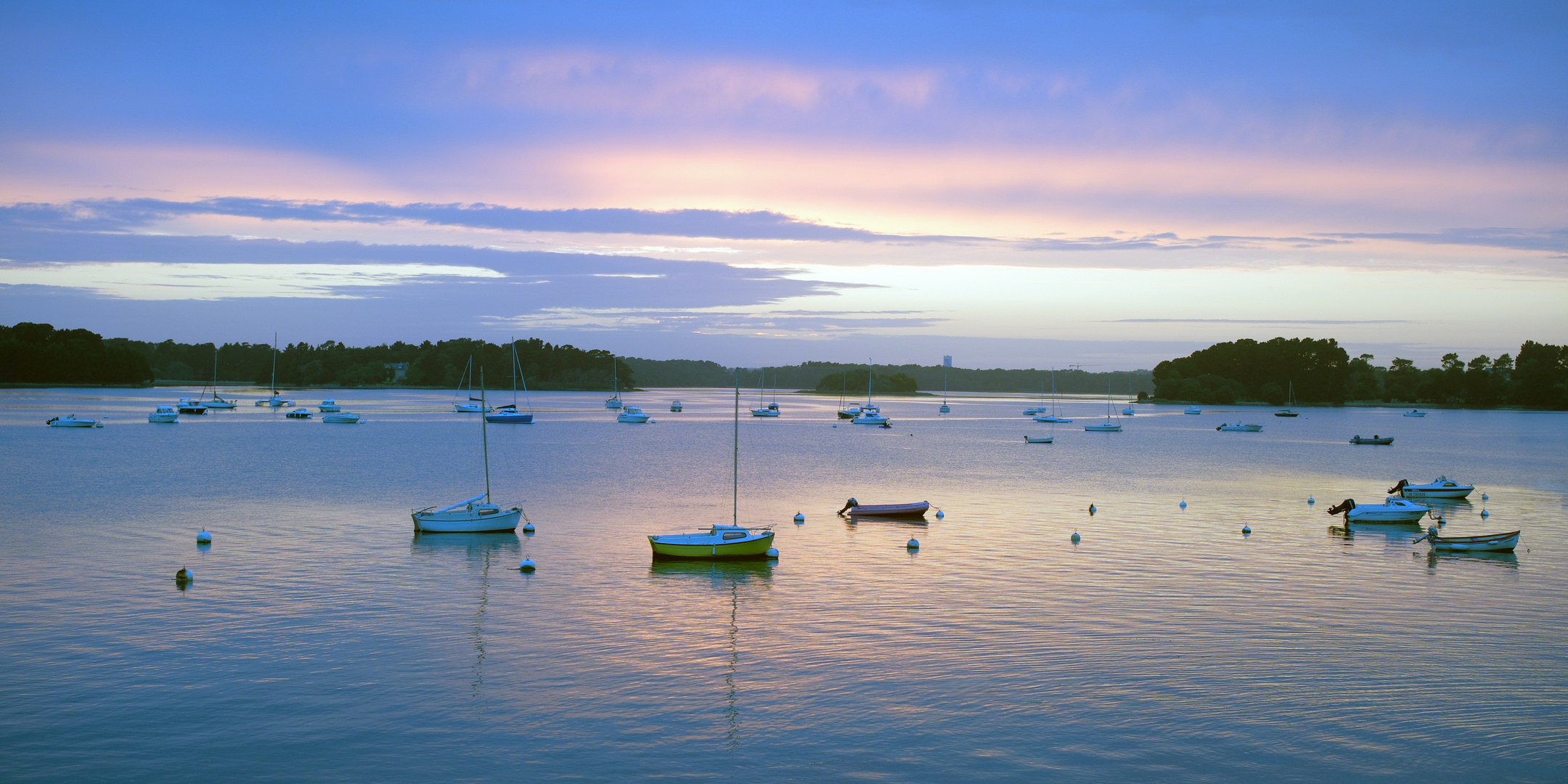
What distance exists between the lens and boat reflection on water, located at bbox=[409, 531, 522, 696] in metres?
30.0

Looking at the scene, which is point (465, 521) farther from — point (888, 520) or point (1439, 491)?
point (1439, 491)

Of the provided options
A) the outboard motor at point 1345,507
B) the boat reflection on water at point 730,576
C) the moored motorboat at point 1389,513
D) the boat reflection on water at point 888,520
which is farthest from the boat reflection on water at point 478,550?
the outboard motor at point 1345,507

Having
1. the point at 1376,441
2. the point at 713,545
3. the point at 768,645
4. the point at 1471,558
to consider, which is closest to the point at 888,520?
the point at 713,545

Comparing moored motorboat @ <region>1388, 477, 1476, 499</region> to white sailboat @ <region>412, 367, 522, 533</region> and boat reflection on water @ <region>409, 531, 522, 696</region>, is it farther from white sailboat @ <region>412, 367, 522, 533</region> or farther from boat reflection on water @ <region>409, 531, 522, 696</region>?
boat reflection on water @ <region>409, 531, 522, 696</region>

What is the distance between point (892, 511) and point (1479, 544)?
2188 centimetres

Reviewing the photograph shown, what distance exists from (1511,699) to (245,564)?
108ft

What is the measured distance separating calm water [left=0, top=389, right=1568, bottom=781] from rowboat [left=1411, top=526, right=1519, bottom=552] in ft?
2.46

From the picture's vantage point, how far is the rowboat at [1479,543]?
124 ft

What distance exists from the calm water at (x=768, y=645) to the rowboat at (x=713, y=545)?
0.59 metres

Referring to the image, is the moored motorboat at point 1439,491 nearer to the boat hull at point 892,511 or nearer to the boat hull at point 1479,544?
the boat hull at point 1479,544

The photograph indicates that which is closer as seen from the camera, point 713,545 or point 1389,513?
point 713,545

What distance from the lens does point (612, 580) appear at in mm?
30578

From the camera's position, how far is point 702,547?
3344 centimetres

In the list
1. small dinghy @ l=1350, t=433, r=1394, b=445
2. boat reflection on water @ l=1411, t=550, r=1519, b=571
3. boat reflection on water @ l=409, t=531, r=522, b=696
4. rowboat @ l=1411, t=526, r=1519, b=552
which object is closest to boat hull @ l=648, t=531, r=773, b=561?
boat reflection on water @ l=409, t=531, r=522, b=696
